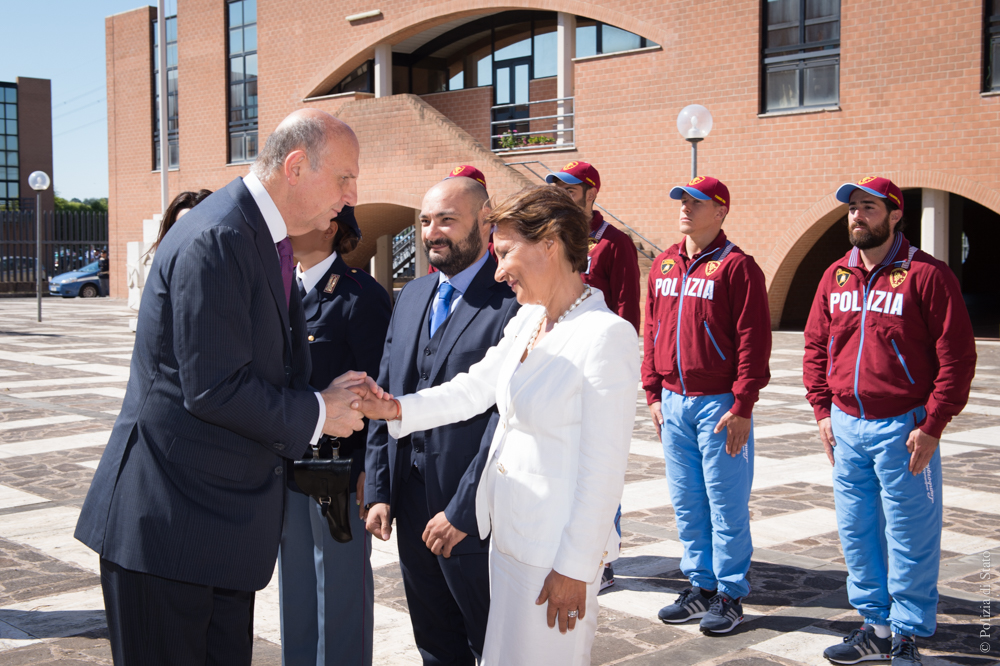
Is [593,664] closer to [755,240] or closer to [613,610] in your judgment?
[613,610]

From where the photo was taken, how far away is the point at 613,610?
4445 millimetres

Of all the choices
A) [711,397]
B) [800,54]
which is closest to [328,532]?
[711,397]

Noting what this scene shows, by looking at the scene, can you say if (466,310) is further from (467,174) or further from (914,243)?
(914,243)

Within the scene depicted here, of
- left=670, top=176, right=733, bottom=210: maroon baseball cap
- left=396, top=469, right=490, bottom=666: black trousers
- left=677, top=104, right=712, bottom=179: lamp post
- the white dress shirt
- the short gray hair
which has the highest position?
left=677, top=104, right=712, bottom=179: lamp post

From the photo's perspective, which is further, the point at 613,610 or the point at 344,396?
the point at 613,610

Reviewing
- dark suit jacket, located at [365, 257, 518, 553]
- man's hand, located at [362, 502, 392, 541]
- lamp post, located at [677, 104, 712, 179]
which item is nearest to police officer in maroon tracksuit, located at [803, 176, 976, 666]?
dark suit jacket, located at [365, 257, 518, 553]

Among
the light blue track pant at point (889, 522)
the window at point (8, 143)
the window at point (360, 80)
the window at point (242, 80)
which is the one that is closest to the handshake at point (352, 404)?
the light blue track pant at point (889, 522)

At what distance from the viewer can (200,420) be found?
2.38 meters

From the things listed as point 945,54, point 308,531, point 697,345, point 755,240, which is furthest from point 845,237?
point 308,531

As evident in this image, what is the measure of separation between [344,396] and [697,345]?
2302mm

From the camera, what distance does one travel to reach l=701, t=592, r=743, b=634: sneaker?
13.6 feet

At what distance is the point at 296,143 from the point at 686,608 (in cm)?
293

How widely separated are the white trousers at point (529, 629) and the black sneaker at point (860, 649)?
173cm

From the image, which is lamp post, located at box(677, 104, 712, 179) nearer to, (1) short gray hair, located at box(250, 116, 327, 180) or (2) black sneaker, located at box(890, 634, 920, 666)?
(2) black sneaker, located at box(890, 634, 920, 666)
